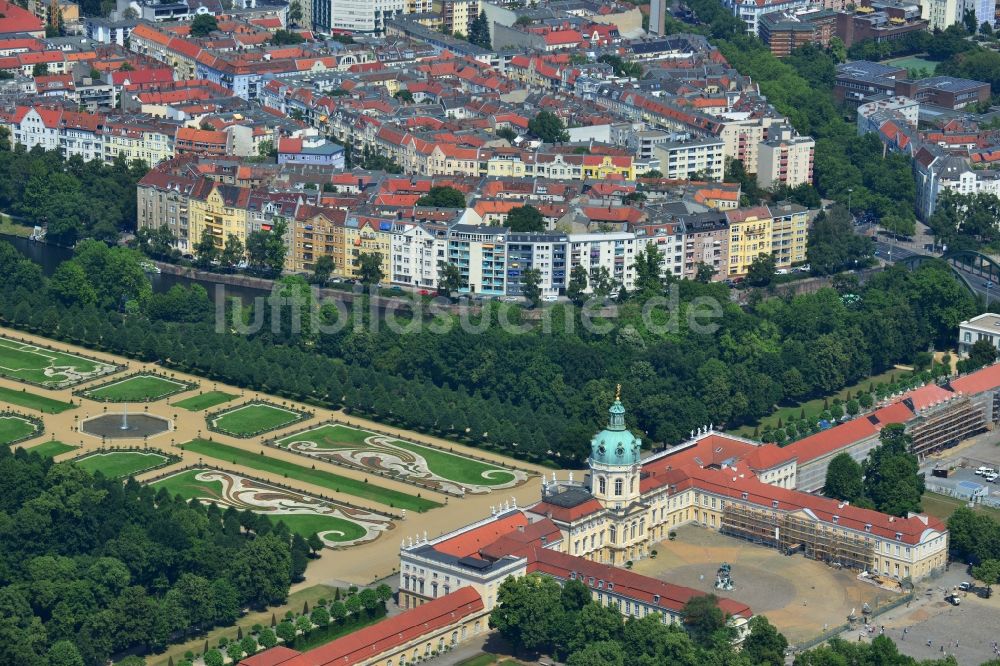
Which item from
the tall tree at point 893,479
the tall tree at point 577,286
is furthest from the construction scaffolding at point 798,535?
the tall tree at point 577,286

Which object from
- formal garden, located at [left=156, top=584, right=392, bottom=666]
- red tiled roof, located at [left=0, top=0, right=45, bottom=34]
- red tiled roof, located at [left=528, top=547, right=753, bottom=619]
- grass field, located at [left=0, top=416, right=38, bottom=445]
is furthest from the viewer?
red tiled roof, located at [left=0, top=0, right=45, bottom=34]

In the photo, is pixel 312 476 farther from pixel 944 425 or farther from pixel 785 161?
pixel 785 161

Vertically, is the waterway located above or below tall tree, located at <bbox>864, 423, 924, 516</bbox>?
above

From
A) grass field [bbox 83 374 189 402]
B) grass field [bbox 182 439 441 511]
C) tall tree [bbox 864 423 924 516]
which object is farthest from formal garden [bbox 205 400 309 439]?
tall tree [bbox 864 423 924 516]

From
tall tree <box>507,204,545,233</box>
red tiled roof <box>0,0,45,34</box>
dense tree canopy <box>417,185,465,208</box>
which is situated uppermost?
red tiled roof <box>0,0,45,34</box>

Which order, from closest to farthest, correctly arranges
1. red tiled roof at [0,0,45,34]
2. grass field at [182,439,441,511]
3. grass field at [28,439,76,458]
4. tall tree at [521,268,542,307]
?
grass field at [182,439,441,511]
grass field at [28,439,76,458]
tall tree at [521,268,542,307]
red tiled roof at [0,0,45,34]

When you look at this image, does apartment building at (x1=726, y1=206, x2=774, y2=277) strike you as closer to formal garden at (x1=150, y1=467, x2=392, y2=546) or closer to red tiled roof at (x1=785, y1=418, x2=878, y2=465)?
red tiled roof at (x1=785, y1=418, x2=878, y2=465)

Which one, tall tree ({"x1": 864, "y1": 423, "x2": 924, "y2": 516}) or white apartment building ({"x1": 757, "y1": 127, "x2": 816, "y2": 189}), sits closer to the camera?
tall tree ({"x1": 864, "y1": 423, "x2": 924, "y2": 516})

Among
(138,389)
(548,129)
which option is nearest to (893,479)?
(138,389)
